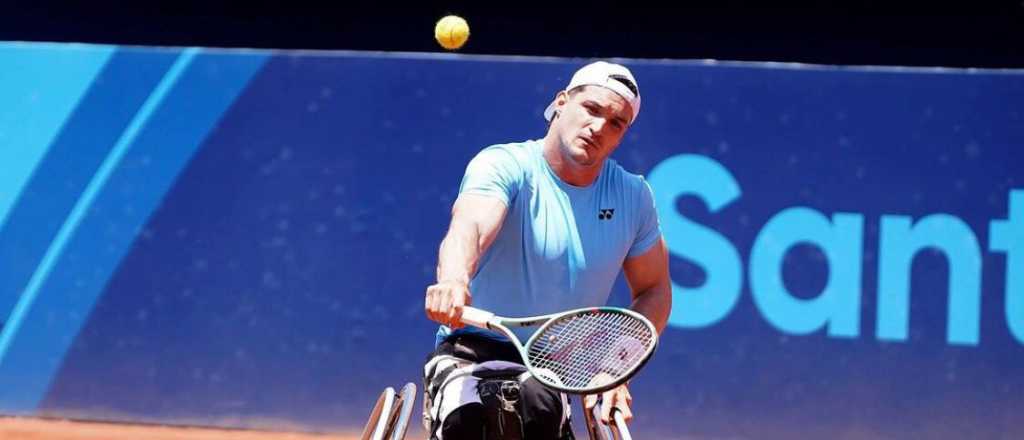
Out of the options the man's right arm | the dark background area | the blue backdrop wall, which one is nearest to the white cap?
the man's right arm

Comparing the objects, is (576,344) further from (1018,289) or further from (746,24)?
(746,24)

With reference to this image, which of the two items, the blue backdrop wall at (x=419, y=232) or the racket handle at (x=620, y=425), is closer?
the racket handle at (x=620, y=425)

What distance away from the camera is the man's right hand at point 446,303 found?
327 cm

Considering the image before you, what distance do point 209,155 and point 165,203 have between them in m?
0.29

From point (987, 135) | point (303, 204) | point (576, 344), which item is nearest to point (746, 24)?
point (987, 135)

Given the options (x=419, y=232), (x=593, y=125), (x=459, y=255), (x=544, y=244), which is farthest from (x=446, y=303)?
(x=419, y=232)

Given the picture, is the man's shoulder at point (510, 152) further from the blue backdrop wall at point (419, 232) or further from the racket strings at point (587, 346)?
the blue backdrop wall at point (419, 232)

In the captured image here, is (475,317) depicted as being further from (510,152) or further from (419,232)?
(419,232)

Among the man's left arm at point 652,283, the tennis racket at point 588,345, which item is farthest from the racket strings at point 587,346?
the man's left arm at point 652,283

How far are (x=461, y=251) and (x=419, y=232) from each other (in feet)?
11.2

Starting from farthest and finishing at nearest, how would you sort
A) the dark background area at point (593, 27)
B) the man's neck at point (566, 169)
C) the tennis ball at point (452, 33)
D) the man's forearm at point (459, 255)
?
1. the dark background area at point (593, 27)
2. the tennis ball at point (452, 33)
3. the man's neck at point (566, 169)
4. the man's forearm at point (459, 255)

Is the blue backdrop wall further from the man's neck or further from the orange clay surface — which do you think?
the man's neck

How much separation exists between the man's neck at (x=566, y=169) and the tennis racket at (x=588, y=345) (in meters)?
0.52

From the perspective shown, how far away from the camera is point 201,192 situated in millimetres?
7051
